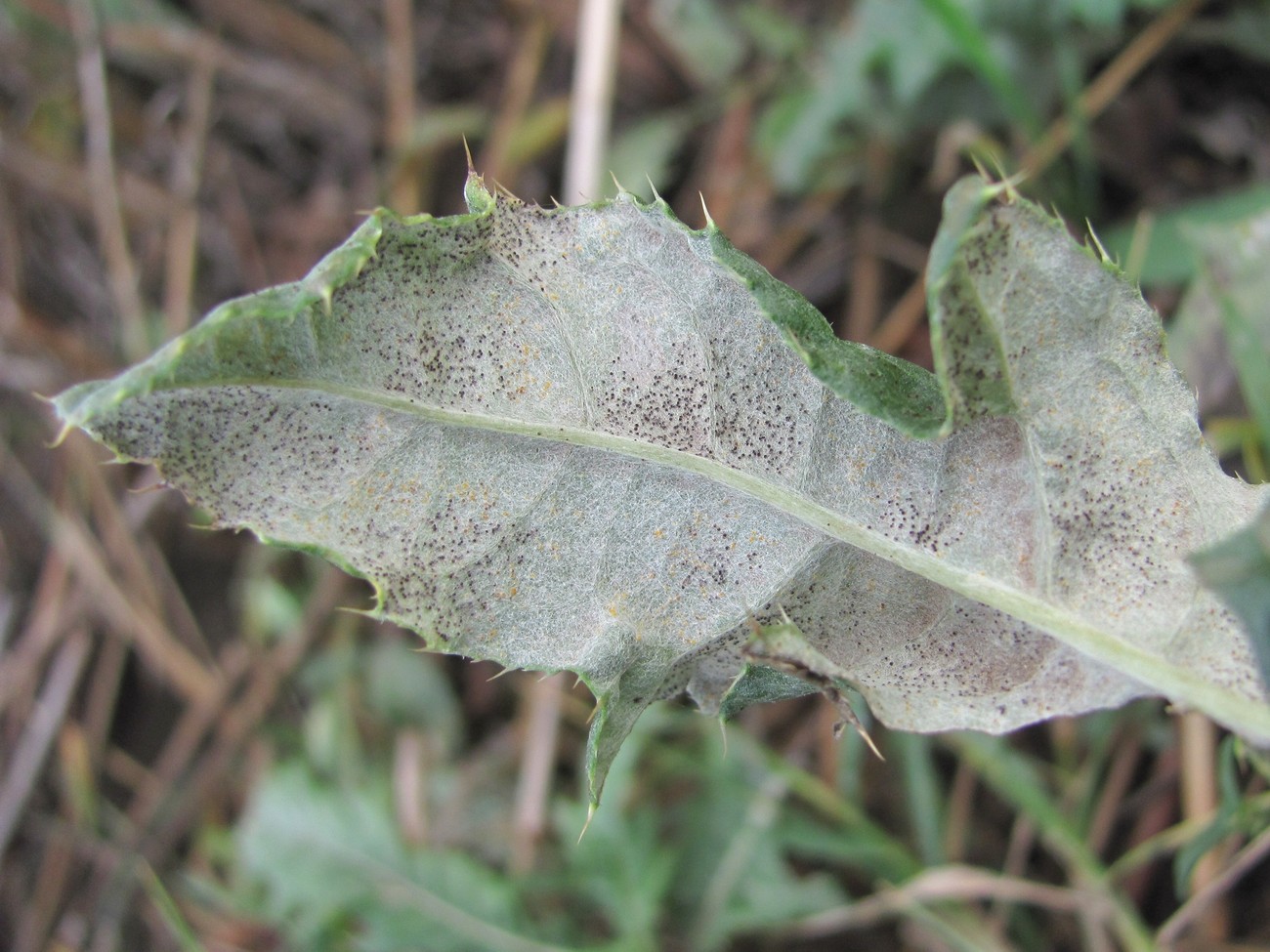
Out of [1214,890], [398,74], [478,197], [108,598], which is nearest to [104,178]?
[398,74]

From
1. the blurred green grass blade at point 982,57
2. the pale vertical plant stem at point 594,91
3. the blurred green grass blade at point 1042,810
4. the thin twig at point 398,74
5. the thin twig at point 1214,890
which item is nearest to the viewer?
the thin twig at point 1214,890

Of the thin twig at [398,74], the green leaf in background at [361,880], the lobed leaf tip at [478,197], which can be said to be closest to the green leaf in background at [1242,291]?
the lobed leaf tip at [478,197]

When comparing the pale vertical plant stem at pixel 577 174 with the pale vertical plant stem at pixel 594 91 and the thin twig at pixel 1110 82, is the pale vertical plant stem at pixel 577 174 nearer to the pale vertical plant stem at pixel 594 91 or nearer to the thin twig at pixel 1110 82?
the pale vertical plant stem at pixel 594 91

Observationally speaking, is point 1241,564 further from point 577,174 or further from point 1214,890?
point 577,174

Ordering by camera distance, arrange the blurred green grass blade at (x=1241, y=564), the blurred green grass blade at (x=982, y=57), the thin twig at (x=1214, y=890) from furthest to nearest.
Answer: the blurred green grass blade at (x=982, y=57) < the thin twig at (x=1214, y=890) < the blurred green grass blade at (x=1241, y=564)

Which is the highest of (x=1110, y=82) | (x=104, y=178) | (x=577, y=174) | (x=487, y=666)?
(x=1110, y=82)

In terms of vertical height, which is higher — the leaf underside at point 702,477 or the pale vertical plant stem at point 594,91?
the pale vertical plant stem at point 594,91
